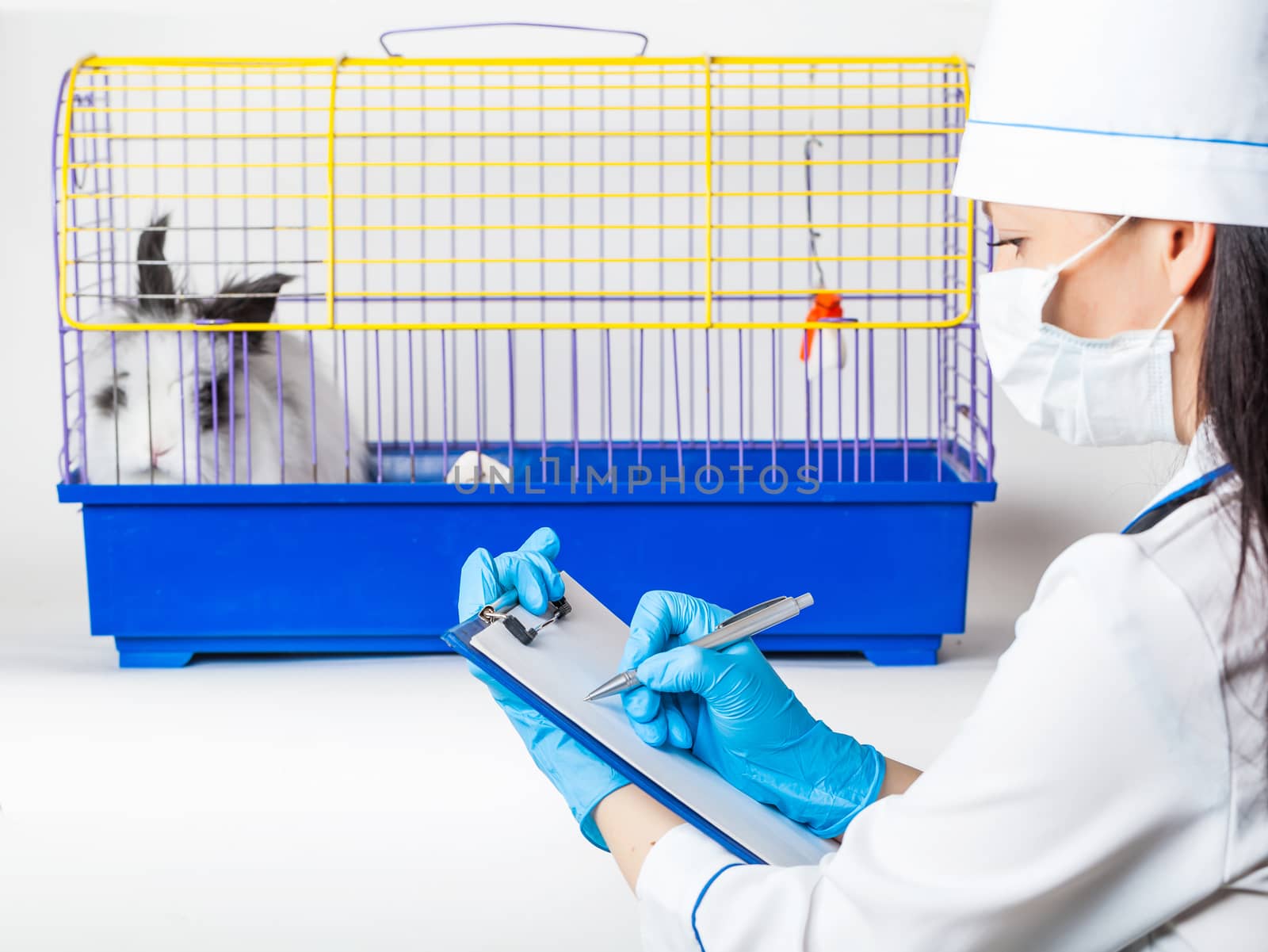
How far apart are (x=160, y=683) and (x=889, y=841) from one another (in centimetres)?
178

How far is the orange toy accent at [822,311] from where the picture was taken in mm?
2488

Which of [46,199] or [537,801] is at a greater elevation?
[46,199]

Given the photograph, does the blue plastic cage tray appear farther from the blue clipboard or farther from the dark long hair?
the dark long hair

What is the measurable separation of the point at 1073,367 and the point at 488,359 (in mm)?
2120

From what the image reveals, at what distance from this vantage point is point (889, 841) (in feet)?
2.71

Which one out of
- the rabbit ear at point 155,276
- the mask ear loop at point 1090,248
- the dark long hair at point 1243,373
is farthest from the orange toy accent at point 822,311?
the dark long hair at point 1243,373

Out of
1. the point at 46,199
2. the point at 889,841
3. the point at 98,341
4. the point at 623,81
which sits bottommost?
the point at 889,841

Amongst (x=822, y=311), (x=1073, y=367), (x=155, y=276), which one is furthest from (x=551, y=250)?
(x=1073, y=367)

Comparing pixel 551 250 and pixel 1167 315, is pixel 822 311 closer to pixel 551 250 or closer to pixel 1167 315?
pixel 551 250

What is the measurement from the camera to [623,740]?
1128mm

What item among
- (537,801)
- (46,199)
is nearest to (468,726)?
(537,801)

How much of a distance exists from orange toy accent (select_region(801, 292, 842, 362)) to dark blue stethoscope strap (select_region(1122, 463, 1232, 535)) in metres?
1.67

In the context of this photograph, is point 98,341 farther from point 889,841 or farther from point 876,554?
point 889,841

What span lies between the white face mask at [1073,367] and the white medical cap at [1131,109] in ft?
0.15
